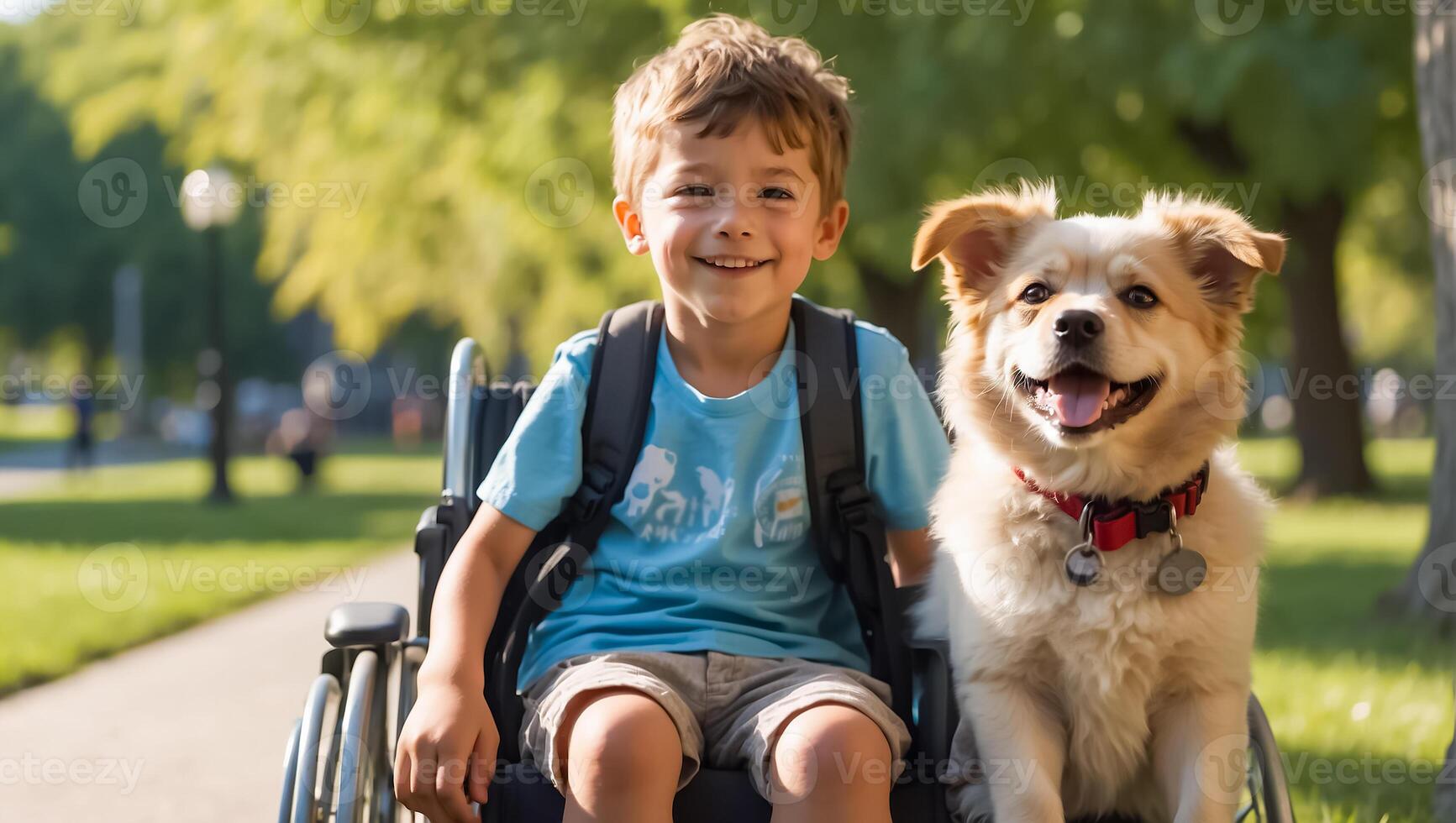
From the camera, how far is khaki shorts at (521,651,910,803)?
268 cm

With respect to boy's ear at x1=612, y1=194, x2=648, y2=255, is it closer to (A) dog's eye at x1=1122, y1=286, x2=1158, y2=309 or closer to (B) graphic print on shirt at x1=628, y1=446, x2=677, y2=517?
(B) graphic print on shirt at x1=628, y1=446, x2=677, y2=517

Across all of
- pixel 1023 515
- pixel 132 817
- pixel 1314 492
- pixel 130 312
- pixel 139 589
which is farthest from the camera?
pixel 130 312

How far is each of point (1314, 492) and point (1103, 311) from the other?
51.4 feet

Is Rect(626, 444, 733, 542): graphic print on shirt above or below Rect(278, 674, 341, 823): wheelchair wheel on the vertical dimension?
above

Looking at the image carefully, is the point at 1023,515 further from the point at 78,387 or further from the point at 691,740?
the point at 78,387

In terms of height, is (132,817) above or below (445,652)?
below

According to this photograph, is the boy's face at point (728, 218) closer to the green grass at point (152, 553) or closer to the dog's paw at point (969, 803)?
the dog's paw at point (969, 803)

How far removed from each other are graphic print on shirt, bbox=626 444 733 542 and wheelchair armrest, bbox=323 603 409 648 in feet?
1.84

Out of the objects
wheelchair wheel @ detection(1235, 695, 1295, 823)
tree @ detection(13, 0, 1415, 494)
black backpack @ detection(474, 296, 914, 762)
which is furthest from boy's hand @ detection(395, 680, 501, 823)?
tree @ detection(13, 0, 1415, 494)

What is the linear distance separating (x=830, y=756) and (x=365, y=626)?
3.57ft

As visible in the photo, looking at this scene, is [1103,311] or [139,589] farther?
[139,589]

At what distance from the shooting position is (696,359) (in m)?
3.22

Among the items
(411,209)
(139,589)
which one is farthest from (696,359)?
(411,209)

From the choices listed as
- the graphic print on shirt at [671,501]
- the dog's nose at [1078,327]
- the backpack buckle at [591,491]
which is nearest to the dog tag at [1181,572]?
the dog's nose at [1078,327]
